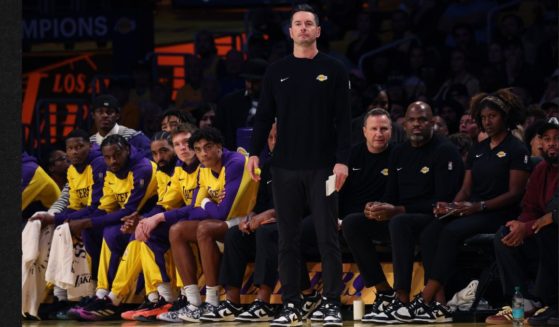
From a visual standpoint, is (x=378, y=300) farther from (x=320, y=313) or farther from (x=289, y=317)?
(x=289, y=317)

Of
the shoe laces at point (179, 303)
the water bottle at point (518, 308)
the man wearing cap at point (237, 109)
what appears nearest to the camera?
the water bottle at point (518, 308)

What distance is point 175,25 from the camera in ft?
54.8

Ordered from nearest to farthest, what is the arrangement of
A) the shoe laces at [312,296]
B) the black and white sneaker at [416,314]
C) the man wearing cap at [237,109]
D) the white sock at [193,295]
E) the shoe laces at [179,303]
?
1. the black and white sneaker at [416,314]
2. the shoe laces at [312,296]
3. the white sock at [193,295]
4. the shoe laces at [179,303]
5. the man wearing cap at [237,109]

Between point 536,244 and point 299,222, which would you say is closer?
point 299,222

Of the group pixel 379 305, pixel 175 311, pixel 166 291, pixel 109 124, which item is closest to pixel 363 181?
pixel 379 305

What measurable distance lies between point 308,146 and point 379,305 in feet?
4.95

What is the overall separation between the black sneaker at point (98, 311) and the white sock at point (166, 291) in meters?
0.47

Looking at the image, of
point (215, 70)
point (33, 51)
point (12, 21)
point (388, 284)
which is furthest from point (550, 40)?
point (12, 21)

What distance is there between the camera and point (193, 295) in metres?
7.79

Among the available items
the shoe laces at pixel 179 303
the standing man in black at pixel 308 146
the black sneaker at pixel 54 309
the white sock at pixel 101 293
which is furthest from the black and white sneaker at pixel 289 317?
the black sneaker at pixel 54 309

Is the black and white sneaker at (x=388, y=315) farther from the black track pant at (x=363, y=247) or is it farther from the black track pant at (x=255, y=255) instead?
the black track pant at (x=255, y=255)

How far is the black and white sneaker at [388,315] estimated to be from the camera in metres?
6.81

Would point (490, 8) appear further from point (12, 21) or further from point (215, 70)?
point (12, 21)

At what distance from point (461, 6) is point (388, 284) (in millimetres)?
6653
